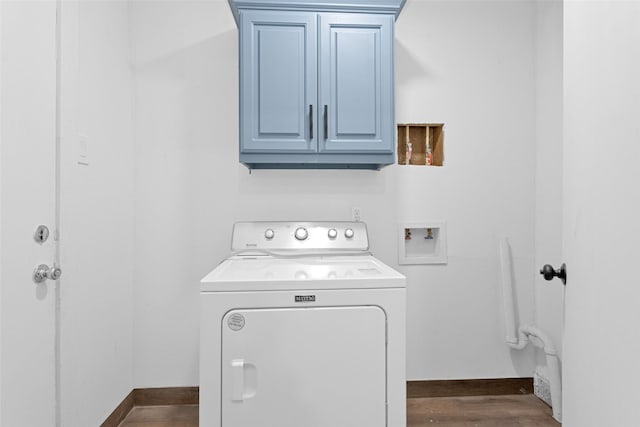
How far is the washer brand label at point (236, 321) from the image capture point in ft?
4.48

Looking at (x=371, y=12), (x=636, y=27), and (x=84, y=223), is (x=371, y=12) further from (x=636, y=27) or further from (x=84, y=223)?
(x=84, y=223)

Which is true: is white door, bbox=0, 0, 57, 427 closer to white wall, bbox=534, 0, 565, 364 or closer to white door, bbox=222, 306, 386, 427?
white door, bbox=222, 306, 386, 427

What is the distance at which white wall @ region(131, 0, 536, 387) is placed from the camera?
86.0 inches

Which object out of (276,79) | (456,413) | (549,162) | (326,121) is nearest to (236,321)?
(326,121)

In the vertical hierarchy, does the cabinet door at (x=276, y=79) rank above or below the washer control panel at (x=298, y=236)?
above

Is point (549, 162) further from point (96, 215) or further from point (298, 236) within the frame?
point (96, 215)

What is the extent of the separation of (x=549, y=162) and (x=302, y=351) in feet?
5.83

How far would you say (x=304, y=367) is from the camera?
4.55 feet

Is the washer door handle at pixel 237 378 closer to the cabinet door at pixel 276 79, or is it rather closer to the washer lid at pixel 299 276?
the washer lid at pixel 299 276

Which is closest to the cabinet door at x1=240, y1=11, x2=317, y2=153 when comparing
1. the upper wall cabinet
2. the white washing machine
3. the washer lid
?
the upper wall cabinet

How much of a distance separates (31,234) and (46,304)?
0.91 feet

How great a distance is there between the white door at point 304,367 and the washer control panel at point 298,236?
2.22 ft

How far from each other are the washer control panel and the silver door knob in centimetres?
82

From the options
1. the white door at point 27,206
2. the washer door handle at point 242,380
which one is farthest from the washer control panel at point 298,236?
the white door at point 27,206
